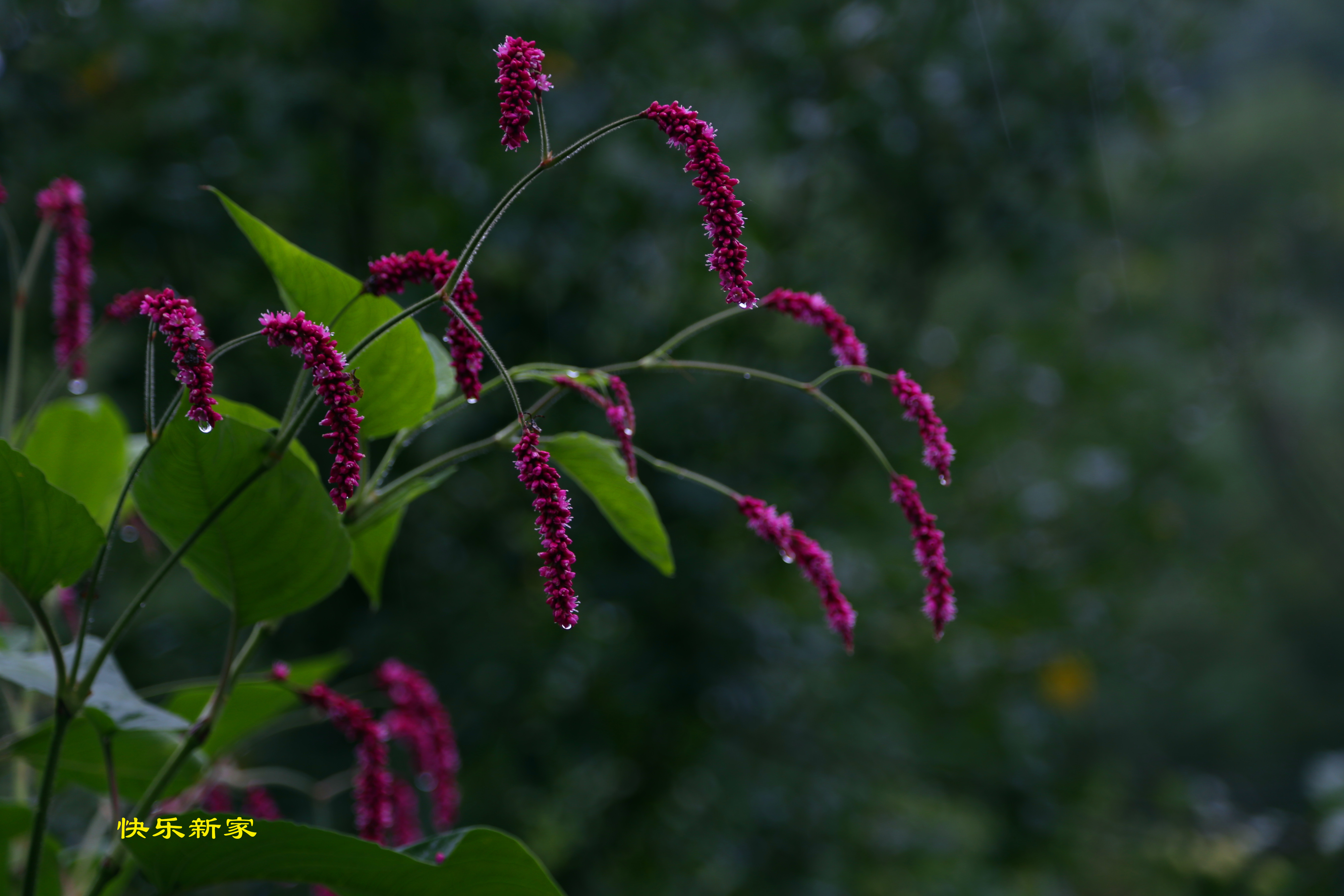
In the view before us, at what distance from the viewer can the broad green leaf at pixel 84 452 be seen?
762mm

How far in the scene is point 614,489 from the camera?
0.67 metres

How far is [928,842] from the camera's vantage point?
3031 millimetres

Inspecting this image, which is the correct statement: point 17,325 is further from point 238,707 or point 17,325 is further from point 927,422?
point 927,422

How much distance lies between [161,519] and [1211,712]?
36.9 ft

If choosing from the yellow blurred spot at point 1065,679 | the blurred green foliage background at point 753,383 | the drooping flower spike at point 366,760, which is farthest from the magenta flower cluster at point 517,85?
the yellow blurred spot at point 1065,679

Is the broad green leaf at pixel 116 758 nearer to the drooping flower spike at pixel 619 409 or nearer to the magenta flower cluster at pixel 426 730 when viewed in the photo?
the magenta flower cluster at pixel 426 730

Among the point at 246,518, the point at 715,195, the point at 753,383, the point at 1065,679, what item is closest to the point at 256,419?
the point at 246,518

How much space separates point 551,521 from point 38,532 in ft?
0.96

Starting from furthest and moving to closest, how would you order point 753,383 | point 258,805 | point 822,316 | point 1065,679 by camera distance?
point 1065,679 → point 753,383 → point 258,805 → point 822,316

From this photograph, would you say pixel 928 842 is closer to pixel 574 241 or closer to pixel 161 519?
pixel 574 241

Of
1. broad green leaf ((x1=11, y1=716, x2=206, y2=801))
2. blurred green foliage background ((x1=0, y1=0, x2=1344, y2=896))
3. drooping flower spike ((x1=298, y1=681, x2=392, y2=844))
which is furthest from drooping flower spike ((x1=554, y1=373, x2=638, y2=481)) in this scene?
blurred green foliage background ((x1=0, y1=0, x2=1344, y2=896))

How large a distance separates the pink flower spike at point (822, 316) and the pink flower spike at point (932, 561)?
0.28ft

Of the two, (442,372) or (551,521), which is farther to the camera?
(442,372)

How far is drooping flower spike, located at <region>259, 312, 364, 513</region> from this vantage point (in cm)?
41
